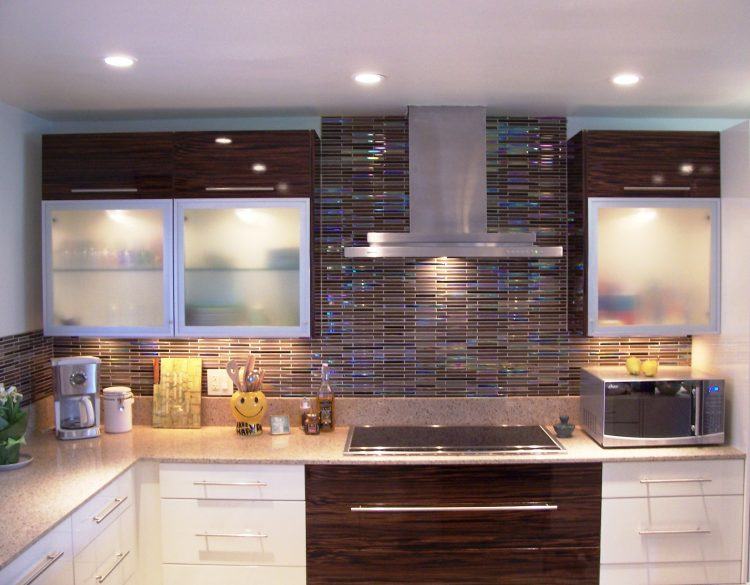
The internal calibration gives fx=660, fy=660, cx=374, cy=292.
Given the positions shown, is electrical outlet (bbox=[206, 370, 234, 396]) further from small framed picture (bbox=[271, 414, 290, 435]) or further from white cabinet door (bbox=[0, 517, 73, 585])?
white cabinet door (bbox=[0, 517, 73, 585])

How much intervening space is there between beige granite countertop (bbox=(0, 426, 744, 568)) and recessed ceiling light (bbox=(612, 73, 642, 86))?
1546mm

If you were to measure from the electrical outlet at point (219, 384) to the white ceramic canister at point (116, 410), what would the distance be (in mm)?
389

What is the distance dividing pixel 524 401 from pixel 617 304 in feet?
2.23

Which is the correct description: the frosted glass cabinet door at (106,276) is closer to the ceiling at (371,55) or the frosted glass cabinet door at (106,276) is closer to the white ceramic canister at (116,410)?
the white ceramic canister at (116,410)

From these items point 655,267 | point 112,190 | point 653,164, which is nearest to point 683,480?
point 655,267

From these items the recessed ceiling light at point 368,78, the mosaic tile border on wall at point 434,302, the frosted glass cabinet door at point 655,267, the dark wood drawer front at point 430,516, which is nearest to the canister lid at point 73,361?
the mosaic tile border on wall at point 434,302

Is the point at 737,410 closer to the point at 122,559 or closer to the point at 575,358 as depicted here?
the point at 575,358

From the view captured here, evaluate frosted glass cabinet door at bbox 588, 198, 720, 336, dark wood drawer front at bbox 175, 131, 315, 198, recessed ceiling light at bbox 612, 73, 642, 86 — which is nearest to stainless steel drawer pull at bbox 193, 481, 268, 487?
dark wood drawer front at bbox 175, 131, 315, 198

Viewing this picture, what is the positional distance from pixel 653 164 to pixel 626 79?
0.55m

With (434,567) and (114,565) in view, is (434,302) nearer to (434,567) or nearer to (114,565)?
(434,567)

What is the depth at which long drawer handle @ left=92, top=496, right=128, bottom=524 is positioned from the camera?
7.84 feet

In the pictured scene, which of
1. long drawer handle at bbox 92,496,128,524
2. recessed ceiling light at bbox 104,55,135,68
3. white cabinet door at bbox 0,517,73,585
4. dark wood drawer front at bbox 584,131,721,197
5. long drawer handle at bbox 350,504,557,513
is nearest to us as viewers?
white cabinet door at bbox 0,517,73,585

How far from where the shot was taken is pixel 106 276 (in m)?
3.07

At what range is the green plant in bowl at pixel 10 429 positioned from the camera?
259 cm
